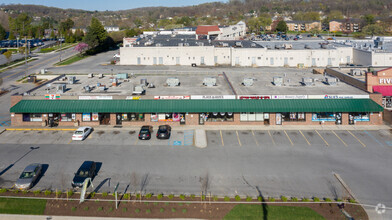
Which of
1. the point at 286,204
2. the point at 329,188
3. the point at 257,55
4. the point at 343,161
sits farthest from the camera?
the point at 257,55


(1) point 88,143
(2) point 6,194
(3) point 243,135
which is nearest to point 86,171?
(2) point 6,194

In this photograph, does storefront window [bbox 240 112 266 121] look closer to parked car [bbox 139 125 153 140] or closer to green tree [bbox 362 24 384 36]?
parked car [bbox 139 125 153 140]

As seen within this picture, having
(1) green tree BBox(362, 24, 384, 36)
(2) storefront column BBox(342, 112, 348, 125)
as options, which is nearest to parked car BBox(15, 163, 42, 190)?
(2) storefront column BBox(342, 112, 348, 125)

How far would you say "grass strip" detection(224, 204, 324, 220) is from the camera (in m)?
22.4

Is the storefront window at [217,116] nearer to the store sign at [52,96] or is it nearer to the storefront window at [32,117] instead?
the store sign at [52,96]

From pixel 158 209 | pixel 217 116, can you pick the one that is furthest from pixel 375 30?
pixel 158 209

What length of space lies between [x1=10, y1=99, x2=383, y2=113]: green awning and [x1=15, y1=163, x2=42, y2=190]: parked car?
45.6 ft

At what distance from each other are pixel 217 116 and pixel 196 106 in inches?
123

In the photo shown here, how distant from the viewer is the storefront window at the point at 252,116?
1647 inches

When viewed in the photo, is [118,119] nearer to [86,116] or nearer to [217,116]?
[86,116]

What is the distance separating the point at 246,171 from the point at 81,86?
99.9 feet

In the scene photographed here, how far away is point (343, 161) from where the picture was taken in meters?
31.5

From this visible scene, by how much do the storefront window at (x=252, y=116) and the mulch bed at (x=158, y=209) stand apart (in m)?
18.8

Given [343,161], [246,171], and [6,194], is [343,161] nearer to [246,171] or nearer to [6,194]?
[246,171]
